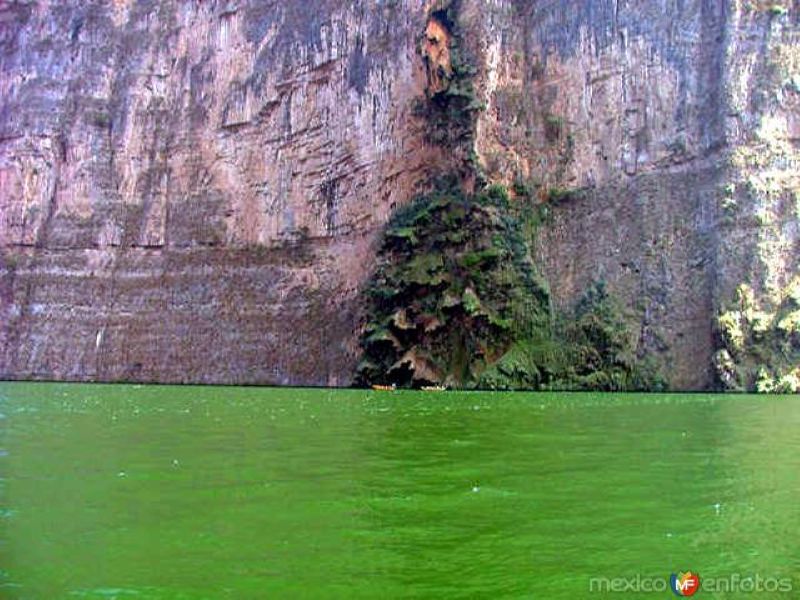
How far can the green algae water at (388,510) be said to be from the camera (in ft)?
29.2

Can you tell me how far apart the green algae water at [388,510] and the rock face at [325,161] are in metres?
29.6

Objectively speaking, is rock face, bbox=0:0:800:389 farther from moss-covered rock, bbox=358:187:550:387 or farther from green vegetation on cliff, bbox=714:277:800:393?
moss-covered rock, bbox=358:187:550:387

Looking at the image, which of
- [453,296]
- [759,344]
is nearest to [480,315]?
[453,296]

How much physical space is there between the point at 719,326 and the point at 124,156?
43304mm

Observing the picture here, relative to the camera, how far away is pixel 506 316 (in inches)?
2064

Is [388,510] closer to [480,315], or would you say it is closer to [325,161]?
[480,315]

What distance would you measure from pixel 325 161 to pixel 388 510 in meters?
54.5

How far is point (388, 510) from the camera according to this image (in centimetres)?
1206

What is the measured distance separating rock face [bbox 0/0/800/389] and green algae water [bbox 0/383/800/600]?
97.1ft

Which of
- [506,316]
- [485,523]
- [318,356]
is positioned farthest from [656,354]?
[485,523]

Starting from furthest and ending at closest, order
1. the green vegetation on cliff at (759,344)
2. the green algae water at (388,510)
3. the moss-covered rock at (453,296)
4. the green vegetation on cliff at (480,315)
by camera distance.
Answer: the moss-covered rock at (453,296) → the green vegetation on cliff at (480,315) → the green vegetation on cliff at (759,344) → the green algae water at (388,510)

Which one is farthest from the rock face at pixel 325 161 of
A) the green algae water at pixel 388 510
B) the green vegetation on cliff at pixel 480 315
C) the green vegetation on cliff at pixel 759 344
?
the green algae water at pixel 388 510

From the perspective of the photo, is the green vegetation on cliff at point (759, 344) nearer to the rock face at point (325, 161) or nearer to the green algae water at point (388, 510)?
the rock face at point (325, 161)

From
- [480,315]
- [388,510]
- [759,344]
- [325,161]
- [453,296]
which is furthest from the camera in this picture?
[325,161]
